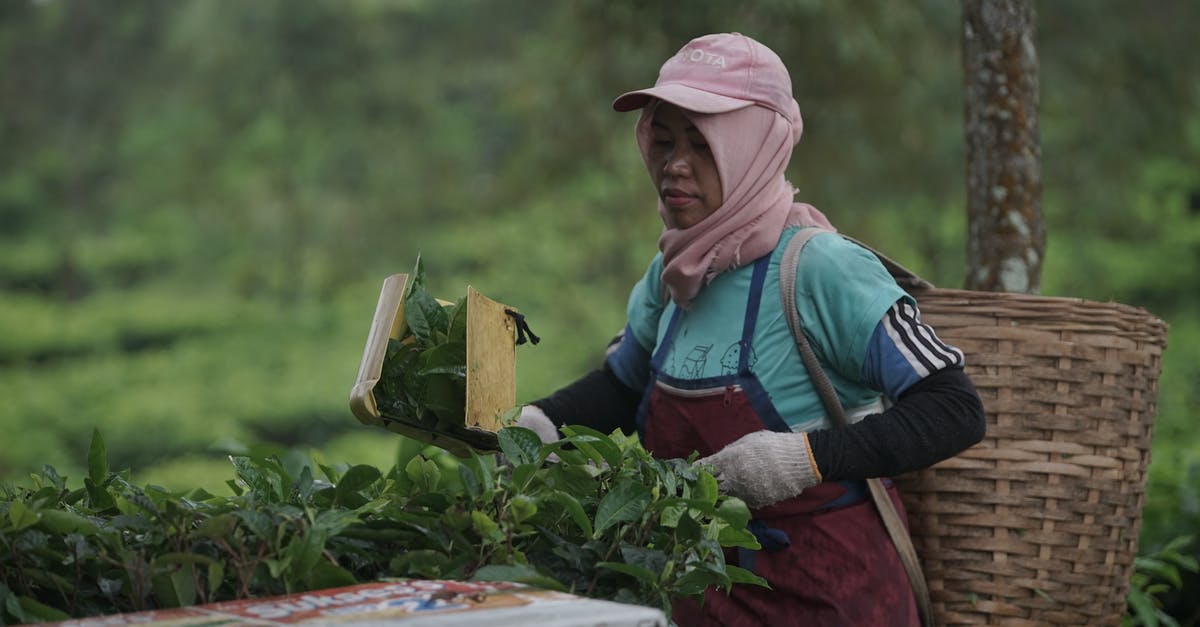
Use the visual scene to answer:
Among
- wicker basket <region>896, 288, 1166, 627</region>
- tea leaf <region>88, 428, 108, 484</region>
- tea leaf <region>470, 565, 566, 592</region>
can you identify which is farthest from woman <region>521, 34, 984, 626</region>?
tea leaf <region>88, 428, 108, 484</region>

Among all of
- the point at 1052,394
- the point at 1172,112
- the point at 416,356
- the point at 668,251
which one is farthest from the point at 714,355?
the point at 1172,112

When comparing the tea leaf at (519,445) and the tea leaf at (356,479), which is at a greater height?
the tea leaf at (519,445)

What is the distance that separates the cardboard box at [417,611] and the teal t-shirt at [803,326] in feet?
2.62

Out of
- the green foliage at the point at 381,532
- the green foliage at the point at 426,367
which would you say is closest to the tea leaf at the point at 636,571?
the green foliage at the point at 381,532

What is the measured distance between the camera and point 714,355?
2.07 metres

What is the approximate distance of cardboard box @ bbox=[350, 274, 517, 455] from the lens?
1.79 m

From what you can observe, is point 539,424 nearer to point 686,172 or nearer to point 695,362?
point 695,362

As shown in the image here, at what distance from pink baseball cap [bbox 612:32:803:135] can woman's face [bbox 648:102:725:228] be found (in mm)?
54

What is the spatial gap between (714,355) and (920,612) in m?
0.62

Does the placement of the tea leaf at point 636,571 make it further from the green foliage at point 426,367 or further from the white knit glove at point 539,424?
the white knit glove at point 539,424

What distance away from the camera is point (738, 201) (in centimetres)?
204

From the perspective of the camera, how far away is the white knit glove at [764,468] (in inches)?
71.0

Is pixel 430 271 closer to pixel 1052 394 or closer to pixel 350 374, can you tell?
pixel 350 374

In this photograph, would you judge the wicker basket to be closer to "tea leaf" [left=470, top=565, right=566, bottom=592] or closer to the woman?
the woman
